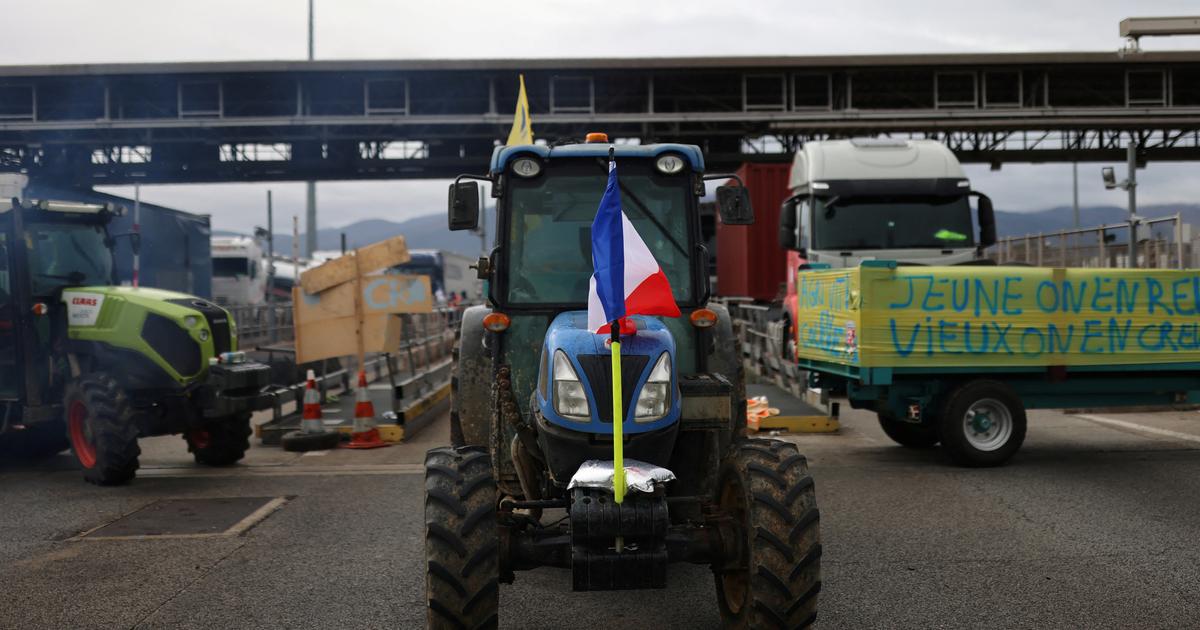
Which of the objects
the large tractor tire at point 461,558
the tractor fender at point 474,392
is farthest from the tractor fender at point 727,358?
the large tractor tire at point 461,558

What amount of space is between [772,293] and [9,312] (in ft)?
44.2

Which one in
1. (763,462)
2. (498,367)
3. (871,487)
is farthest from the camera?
(871,487)

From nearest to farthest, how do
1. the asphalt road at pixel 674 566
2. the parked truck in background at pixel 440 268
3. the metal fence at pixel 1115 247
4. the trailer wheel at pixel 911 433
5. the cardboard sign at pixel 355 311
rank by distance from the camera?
1. the asphalt road at pixel 674 566
2. the trailer wheel at pixel 911 433
3. the cardboard sign at pixel 355 311
4. the metal fence at pixel 1115 247
5. the parked truck in background at pixel 440 268

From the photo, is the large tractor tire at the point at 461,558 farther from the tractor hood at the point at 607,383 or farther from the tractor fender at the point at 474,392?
the tractor fender at the point at 474,392

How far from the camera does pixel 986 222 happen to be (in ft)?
42.0

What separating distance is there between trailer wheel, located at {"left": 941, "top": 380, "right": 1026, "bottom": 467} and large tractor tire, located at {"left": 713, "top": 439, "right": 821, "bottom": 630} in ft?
17.8

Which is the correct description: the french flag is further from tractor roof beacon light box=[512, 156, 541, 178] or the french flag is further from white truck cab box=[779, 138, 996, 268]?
white truck cab box=[779, 138, 996, 268]

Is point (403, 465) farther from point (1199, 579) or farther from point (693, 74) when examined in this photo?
point (693, 74)

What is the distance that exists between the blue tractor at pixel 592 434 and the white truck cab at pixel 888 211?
689 centimetres

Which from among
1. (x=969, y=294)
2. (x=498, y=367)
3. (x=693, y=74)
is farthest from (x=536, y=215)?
(x=693, y=74)

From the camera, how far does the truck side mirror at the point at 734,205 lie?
6.11 m

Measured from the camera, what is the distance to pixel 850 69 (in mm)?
33625

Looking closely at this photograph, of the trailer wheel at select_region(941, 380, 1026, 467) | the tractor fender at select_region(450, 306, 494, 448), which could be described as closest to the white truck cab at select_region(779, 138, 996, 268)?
the trailer wheel at select_region(941, 380, 1026, 467)

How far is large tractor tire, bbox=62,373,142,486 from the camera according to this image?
9270 millimetres
